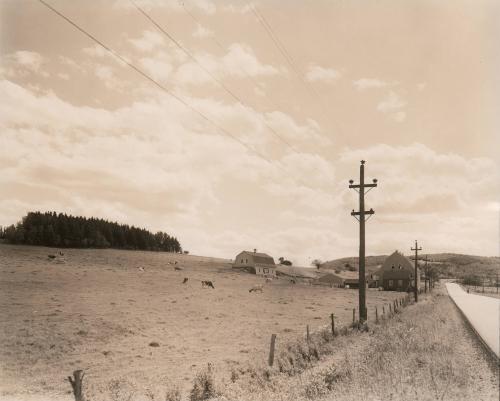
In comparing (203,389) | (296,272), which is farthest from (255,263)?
(203,389)

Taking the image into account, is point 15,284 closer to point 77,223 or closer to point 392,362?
point 392,362

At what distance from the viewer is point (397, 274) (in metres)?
92.9

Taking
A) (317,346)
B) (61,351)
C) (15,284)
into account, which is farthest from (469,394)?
(15,284)

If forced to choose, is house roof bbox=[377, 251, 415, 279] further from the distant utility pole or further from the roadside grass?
the roadside grass

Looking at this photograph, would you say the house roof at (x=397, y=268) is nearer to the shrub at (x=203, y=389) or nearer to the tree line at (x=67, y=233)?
the tree line at (x=67, y=233)

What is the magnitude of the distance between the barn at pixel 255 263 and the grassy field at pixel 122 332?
51.2 meters

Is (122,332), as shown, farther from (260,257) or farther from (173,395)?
Answer: (260,257)

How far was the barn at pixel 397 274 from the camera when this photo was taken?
91875 millimetres

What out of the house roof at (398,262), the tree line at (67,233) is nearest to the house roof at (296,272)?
the house roof at (398,262)

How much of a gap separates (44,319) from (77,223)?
87.2 m

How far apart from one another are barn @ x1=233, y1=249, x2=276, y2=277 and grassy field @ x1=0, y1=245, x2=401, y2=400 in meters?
51.2

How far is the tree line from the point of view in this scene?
316 ft

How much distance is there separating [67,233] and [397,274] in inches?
3010

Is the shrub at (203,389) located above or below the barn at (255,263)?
below
